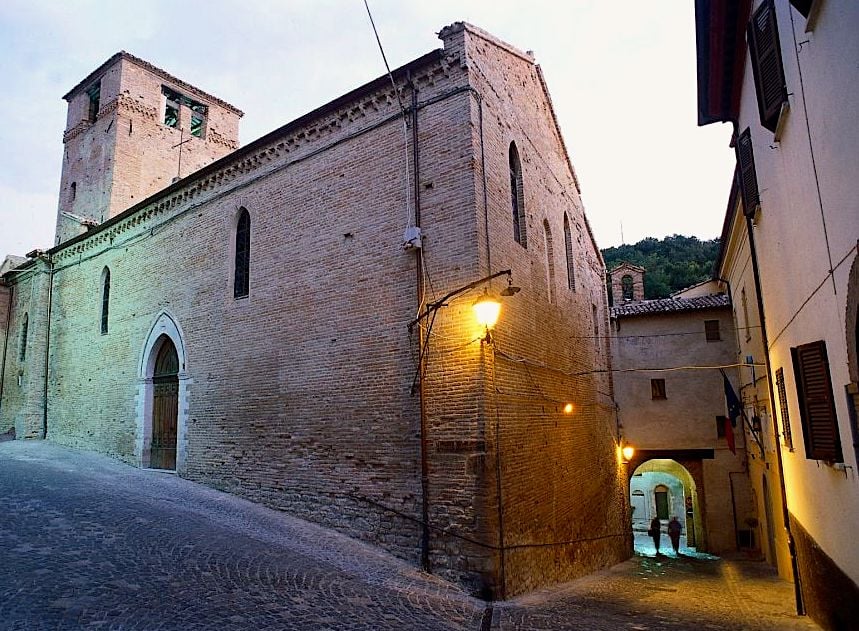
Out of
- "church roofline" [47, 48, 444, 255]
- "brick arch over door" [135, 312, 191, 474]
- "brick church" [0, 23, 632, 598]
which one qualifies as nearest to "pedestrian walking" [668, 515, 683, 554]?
"brick church" [0, 23, 632, 598]

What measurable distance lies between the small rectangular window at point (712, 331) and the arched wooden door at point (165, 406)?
16721mm

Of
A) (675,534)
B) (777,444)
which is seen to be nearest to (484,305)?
(777,444)

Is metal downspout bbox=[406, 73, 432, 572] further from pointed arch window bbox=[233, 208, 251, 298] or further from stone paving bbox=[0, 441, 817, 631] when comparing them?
pointed arch window bbox=[233, 208, 251, 298]

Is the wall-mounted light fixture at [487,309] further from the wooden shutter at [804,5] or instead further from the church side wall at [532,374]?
the wooden shutter at [804,5]

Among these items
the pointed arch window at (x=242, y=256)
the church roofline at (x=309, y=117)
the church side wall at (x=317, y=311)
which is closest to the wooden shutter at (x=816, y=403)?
the church side wall at (x=317, y=311)

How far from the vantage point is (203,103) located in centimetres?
2420

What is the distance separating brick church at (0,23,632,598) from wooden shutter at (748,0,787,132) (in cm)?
385

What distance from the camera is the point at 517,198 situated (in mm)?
10883

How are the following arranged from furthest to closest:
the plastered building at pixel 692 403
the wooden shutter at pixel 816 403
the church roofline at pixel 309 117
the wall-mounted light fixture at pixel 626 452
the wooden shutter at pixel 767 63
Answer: the plastered building at pixel 692 403
the wall-mounted light fixture at pixel 626 452
the church roofline at pixel 309 117
the wooden shutter at pixel 767 63
the wooden shutter at pixel 816 403

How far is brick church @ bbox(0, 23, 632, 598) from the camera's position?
835 cm

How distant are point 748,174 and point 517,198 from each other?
12.7 ft

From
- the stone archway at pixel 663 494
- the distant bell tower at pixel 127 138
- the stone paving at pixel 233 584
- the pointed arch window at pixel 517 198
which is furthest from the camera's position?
the stone archway at pixel 663 494

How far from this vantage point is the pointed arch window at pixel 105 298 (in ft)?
52.4

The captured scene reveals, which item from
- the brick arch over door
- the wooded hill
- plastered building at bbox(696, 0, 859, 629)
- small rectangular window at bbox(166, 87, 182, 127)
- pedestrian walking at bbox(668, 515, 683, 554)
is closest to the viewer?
plastered building at bbox(696, 0, 859, 629)
